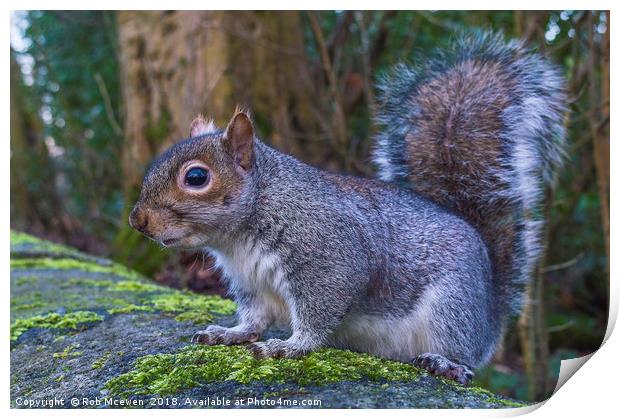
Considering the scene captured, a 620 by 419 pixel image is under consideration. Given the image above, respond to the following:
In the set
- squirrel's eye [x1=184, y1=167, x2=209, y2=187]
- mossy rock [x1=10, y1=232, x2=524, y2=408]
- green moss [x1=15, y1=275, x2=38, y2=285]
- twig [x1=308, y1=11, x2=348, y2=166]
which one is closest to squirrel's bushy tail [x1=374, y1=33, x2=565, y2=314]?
mossy rock [x1=10, y1=232, x2=524, y2=408]

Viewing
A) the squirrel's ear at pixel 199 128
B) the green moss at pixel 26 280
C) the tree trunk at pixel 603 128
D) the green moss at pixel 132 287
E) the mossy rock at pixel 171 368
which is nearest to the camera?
the mossy rock at pixel 171 368

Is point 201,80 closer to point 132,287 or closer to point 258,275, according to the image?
point 132,287

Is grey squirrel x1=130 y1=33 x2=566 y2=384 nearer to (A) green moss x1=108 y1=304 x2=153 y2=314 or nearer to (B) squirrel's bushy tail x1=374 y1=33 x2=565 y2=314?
(B) squirrel's bushy tail x1=374 y1=33 x2=565 y2=314

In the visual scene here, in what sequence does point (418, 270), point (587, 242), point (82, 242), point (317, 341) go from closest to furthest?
point (317, 341)
point (418, 270)
point (587, 242)
point (82, 242)

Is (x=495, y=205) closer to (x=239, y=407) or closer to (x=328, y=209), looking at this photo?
(x=328, y=209)

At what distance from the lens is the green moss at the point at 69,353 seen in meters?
1.88

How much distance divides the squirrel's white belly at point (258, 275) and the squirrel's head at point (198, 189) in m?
0.08

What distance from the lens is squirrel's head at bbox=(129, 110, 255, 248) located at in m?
1.70

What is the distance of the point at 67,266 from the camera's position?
10.3 ft

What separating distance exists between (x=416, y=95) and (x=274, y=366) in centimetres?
116

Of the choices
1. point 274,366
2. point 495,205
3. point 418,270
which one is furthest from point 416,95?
point 274,366

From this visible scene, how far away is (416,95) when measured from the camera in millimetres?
2389

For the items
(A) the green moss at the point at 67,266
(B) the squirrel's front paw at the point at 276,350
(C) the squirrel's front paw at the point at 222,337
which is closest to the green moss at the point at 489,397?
(B) the squirrel's front paw at the point at 276,350

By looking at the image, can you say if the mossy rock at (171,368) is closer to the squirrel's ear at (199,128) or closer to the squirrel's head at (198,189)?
the squirrel's head at (198,189)
